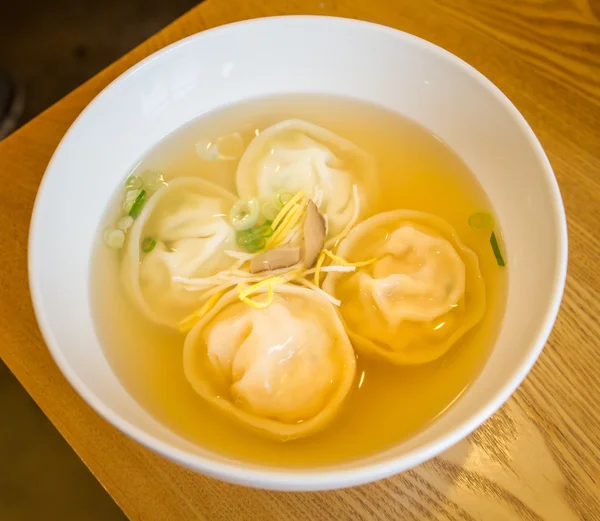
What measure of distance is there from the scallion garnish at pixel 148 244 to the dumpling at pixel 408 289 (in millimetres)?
395

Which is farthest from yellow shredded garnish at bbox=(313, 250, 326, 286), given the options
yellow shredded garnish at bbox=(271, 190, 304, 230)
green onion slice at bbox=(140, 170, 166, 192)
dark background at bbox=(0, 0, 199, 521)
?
dark background at bbox=(0, 0, 199, 521)

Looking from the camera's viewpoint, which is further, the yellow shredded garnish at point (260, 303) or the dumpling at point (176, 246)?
the dumpling at point (176, 246)

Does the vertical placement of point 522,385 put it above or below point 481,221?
below

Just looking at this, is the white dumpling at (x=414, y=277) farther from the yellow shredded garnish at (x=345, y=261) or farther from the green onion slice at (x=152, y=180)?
the green onion slice at (x=152, y=180)

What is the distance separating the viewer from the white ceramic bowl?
2.49 ft

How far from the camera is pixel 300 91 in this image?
4.46 ft

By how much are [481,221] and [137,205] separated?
739mm

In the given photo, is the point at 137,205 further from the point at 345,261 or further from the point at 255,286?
the point at 345,261

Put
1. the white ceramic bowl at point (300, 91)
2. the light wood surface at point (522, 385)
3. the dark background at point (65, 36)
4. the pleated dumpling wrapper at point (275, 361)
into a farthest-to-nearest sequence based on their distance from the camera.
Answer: the dark background at point (65, 36) < the pleated dumpling wrapper at point (275, 361) < the light wood surface at point (522, 385) < the white ceramic bowl at point (300, 91)

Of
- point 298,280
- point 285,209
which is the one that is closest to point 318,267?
point 298,280

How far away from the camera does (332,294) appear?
117 cm

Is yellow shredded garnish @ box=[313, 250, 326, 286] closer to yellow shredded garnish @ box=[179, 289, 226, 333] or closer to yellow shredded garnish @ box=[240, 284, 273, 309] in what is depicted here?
yellow shredded garnish @ box=[240, 284, 273, 309]

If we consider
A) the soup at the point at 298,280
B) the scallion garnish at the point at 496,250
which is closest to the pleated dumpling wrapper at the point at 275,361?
the soup at the point at 298,280

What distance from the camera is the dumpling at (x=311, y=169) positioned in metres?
1.29
